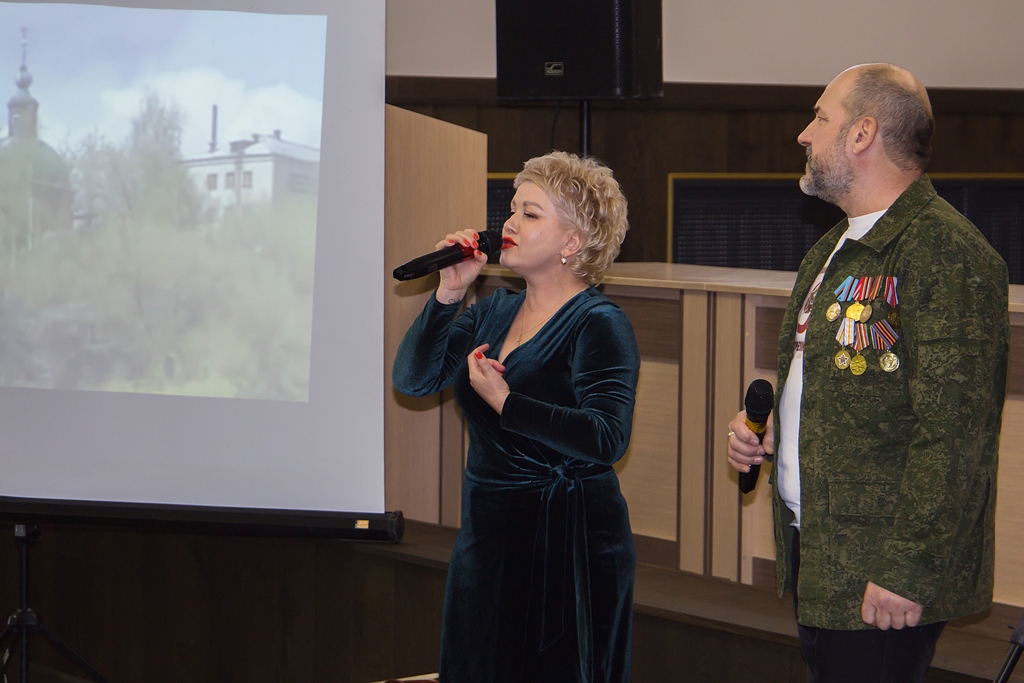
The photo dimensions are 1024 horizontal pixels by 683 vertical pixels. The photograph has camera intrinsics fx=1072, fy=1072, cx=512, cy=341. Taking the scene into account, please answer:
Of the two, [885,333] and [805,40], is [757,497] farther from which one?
[805,40]

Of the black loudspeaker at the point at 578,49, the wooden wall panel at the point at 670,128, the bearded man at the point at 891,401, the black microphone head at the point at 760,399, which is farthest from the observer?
the wooden wall panel at the point at 670,128

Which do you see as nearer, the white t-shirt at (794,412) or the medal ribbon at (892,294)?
the medal ribbon at (892,294)

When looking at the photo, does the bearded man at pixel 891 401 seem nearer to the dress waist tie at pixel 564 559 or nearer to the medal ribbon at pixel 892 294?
the medal ribbon at pixel 892 294

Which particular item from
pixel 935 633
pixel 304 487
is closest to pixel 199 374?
pixel 304 487

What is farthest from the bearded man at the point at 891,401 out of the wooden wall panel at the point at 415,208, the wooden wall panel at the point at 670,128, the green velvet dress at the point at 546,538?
the wooden wall panel at the point at 670,128

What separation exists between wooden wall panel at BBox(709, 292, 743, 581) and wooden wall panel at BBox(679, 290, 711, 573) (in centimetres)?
3

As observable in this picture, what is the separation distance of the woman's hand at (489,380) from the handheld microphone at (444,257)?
0.56ft

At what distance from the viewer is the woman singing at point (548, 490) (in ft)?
6.22

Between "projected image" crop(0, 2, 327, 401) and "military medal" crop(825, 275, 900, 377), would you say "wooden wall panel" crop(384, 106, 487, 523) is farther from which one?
"military medal" crop(825, 275, 900, 377)

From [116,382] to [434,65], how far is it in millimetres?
2624

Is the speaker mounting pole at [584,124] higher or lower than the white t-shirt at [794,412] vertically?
higher

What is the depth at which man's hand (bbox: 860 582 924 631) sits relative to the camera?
4.72ft

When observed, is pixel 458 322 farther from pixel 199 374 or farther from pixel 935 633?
pixel 935 633

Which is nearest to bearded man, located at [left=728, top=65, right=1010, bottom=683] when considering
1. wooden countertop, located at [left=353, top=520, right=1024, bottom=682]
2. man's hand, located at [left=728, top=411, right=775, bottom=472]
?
man's hand, located at [left=728, top=411, right=775, bottom=472]
